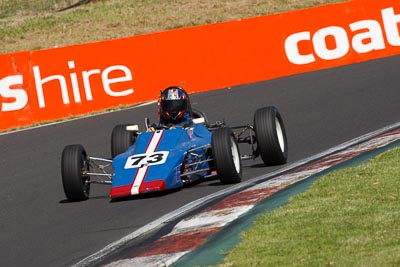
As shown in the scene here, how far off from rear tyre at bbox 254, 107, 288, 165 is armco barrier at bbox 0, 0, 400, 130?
804 cm

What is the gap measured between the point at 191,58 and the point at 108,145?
505 centimetres

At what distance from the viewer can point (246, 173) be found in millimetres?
13461

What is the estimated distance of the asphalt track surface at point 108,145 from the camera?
10477mm

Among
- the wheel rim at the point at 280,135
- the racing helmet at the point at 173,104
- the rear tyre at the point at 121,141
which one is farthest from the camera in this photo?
the rear tyre at the point at 121,141

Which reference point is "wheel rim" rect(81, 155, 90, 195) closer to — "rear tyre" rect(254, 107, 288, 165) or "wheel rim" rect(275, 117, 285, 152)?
"rear tyre" rect(254, 107, 288, 165)

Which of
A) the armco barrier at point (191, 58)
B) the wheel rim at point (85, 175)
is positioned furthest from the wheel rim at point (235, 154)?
the armco barrier at point (191, 58)

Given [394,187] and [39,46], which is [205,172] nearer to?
[394,187]

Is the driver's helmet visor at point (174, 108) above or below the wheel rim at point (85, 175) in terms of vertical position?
above

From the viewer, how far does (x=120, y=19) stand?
36.0 metres

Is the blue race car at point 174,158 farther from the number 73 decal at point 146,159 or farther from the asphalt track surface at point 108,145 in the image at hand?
the asphalt track surface at point 108,145

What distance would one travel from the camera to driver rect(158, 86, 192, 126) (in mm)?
13312

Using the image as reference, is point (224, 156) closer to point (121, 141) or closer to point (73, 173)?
point (73, 173)

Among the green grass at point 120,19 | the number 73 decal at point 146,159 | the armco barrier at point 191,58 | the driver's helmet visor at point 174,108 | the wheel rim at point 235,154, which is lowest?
the wheel rim at point 235,154

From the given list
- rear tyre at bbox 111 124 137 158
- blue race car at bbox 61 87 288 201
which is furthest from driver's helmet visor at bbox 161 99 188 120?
rear tyre at bbox 111 124 137 158
